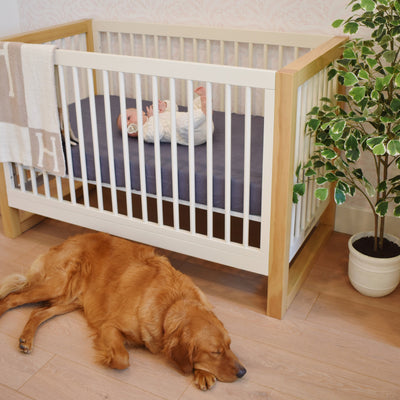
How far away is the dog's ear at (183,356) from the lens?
5.49 ft

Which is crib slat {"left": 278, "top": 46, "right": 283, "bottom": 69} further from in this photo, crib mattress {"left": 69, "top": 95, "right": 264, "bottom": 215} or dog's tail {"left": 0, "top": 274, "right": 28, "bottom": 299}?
dog's tail {"left": 0, "top": 274, "right": 28, "bottom": 299}

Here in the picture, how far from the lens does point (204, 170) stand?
1999mm

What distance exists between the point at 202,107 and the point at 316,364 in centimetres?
110

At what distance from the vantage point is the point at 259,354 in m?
1.82

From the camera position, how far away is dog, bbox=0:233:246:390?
1.68 metres

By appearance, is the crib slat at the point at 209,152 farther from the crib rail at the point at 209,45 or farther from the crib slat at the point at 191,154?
the crib rail at the point at 209,45

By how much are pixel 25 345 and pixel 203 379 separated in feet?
1.97

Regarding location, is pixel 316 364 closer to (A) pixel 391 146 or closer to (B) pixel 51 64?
(A) pixel 391 146

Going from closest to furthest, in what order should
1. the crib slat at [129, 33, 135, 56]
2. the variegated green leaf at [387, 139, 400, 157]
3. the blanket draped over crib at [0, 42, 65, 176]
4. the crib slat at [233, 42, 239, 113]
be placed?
the variegated green leaf at [387, 139, 400, 157], the blanket draped over crib at [0, 42, 65, 176], the crib slat at [233, 42, 239, 113], the crib slat at [129, 33, 135, 56]

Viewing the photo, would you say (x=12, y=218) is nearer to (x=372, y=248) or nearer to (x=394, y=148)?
(x=372, y=248)

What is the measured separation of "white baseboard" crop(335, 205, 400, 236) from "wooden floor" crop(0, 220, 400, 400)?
1.13 feet

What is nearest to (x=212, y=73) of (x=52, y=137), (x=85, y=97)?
(x=52, y=137)

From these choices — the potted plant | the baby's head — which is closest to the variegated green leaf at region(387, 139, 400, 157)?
the potted plant

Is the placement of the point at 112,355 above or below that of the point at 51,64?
below
